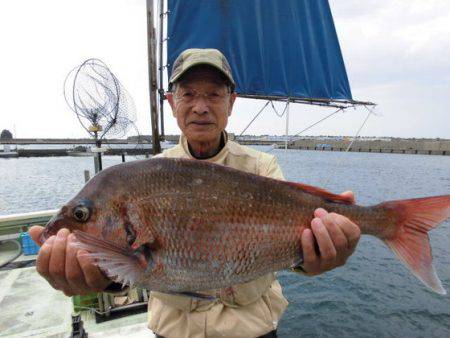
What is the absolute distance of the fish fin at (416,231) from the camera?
2221mm

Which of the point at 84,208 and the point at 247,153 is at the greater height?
the point at 247,153

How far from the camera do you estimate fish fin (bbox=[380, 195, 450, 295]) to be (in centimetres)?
222

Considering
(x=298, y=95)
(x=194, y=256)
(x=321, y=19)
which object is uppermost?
(x=321, y=19)

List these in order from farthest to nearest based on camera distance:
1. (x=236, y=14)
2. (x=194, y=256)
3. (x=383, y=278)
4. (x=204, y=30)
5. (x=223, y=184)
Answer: (x=383, y=278) < (x=236, y=14) < (x=204, y=30) < (x=223, y=184) < (x=194, y=256)

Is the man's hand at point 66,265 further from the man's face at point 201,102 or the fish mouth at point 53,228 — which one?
the man's face at point 201,102

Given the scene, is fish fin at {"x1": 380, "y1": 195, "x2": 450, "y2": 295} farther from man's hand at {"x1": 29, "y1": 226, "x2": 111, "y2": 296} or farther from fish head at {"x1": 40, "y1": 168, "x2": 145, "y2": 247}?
man's hand at {"x1": 29, "y1": 226, "x2": 111, "y2": 296}

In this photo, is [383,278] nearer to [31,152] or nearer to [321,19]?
[321,19]

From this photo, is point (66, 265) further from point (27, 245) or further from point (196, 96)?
point (27, 245)

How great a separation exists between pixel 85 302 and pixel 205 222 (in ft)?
14.1

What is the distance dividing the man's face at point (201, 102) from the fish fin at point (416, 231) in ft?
4.93

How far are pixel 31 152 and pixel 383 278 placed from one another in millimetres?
89593

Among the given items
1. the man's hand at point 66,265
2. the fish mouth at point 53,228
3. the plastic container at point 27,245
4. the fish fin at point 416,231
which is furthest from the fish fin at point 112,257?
the plastic container at point 27,245

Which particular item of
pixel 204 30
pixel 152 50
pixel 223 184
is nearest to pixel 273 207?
pixel 223 184

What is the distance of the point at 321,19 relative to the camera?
11125 mm
